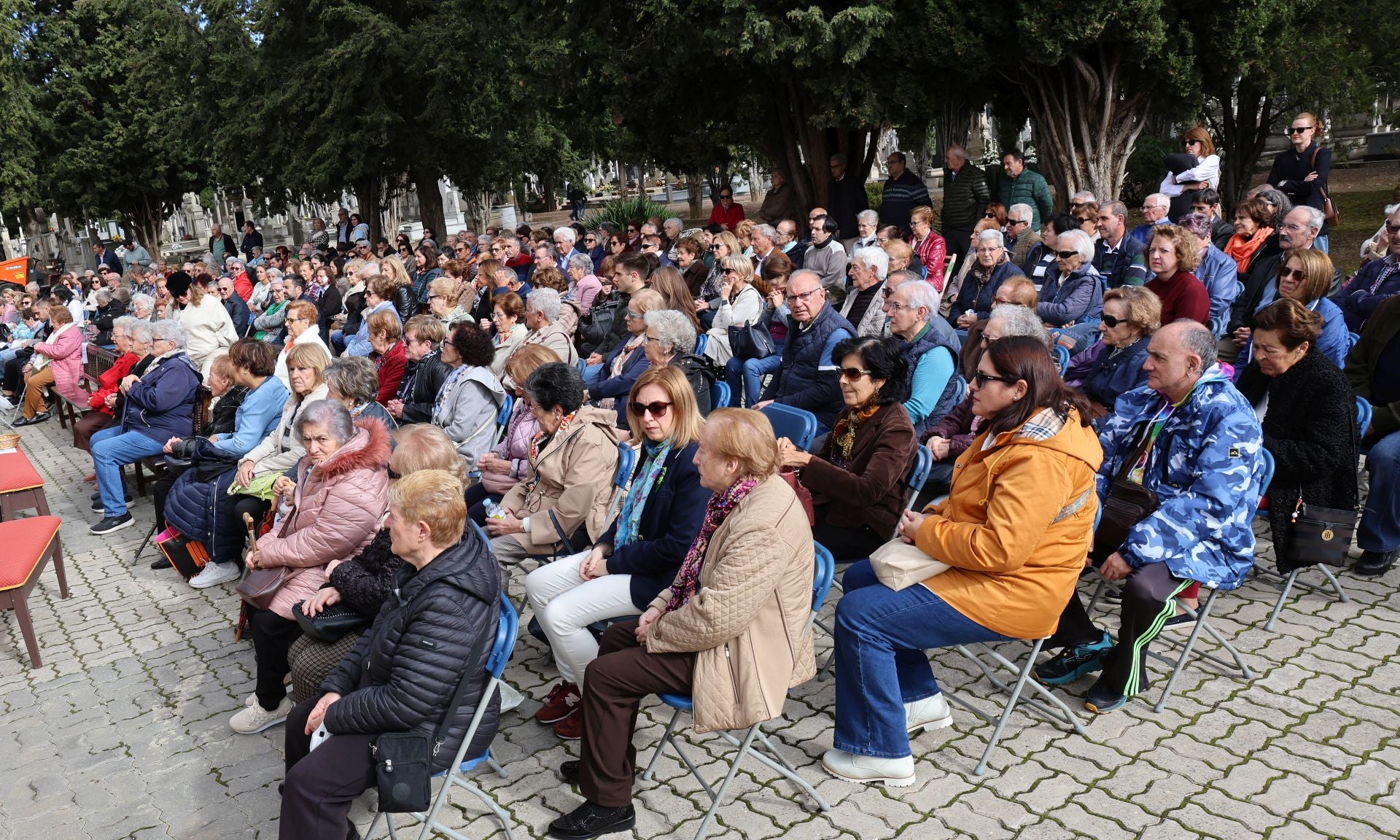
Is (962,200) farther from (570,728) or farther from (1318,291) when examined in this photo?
(570,728)

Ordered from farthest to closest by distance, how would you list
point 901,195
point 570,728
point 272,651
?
point 901,195, point 272,651, point 570,728

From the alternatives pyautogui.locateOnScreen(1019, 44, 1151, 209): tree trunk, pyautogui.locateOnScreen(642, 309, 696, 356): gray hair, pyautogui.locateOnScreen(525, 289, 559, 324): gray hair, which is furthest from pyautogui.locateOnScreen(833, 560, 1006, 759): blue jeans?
pyautogui.locateOnScreen(1019, 44, 1151, 209): tree trunk

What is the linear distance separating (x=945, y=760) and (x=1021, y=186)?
894 cm

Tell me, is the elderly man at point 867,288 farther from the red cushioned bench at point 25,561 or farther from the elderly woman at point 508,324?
the red cushioned bench at point 25,561

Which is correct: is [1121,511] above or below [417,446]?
→ below

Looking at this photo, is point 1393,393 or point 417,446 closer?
point 417,446

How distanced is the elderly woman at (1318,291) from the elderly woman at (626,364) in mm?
3746

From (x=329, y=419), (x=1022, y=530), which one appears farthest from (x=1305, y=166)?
(x=329, y=419)

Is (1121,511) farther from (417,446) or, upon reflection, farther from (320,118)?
(320,118)

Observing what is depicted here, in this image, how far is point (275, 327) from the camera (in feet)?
42.4

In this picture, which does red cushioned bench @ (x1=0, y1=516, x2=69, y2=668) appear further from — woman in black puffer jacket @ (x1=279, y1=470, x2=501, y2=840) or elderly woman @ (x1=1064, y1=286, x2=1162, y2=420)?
elderly woman @ (x1=1064, y1=286, x2=1162, y2=420)

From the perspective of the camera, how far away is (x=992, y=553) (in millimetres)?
3676

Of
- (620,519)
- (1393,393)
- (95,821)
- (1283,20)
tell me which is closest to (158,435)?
(95,821)

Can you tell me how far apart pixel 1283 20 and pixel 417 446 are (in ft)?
38.1
